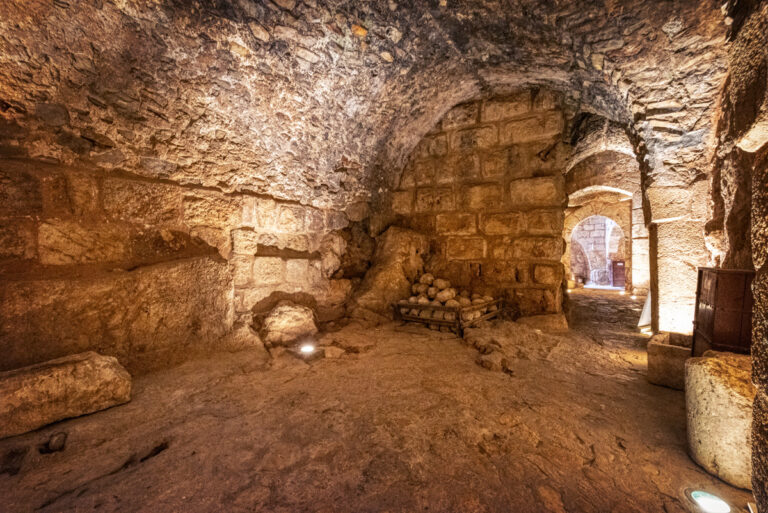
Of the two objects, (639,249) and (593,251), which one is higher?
(593,251)

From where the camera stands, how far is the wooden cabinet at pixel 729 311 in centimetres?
154

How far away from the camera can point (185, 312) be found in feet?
7.77

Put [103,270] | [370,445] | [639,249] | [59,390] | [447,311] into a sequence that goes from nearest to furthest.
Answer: [370,445] → [59,390] → [103,270] → [447,311] → [639,249]

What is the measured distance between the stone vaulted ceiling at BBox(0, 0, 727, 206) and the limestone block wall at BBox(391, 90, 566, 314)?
448 millimetres

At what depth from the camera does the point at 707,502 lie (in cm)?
108

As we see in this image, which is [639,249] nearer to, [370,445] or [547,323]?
[547,323]

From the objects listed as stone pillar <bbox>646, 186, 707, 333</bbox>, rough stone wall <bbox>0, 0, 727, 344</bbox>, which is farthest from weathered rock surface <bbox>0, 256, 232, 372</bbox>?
stone pillar <bbox>646, 186, 707, 333</bbox>

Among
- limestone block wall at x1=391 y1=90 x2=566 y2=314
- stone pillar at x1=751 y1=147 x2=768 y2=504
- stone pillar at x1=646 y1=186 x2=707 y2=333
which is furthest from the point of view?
limestone block wall at x1=391 y1=90 x2=566 y2=314

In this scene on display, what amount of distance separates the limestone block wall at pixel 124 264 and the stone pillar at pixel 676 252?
11.9 feet

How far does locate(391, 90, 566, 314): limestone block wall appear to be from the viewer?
11.4ft

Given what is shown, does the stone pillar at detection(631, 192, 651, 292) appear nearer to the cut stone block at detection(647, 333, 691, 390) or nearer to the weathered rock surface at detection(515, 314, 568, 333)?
the weathered rock surface at detection(515, 314, 568, 333)

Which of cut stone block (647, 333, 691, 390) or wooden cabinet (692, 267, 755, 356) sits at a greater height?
wooden cabinet (692, 267, 755, 356)

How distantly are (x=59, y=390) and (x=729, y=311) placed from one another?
3.47 m

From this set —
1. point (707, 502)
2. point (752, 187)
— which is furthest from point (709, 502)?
point (752, 187)
